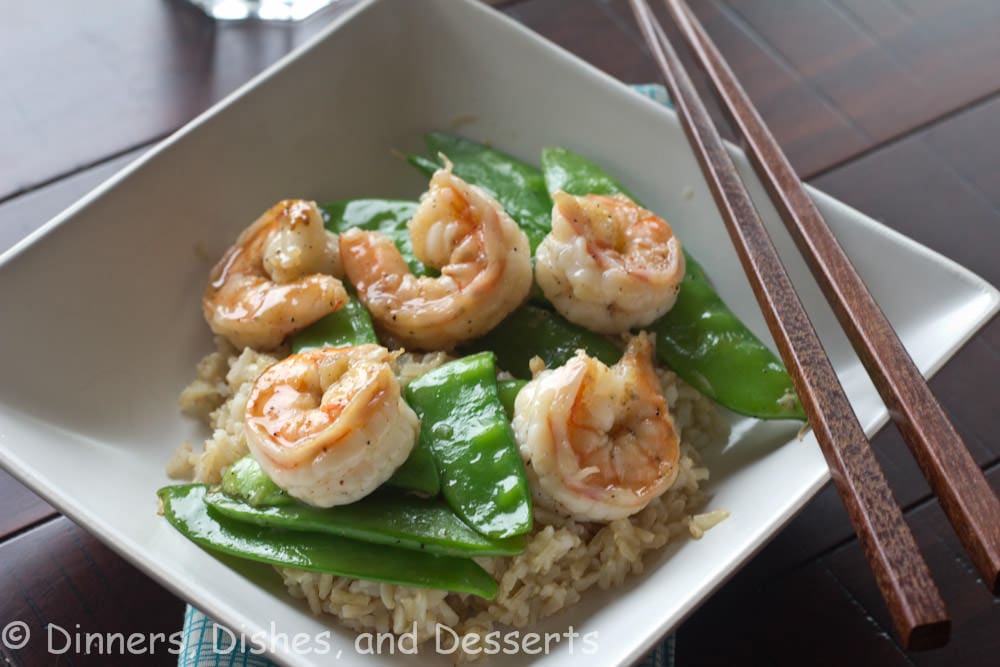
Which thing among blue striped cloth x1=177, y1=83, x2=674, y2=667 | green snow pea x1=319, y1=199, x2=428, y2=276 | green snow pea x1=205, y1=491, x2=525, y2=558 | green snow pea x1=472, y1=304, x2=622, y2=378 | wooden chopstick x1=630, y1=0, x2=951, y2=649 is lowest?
blue striped cloth x1=177, y1=83, x2=674, y2=667

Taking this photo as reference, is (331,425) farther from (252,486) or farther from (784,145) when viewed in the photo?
(784,145)

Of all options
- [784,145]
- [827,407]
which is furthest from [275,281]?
[784,145]

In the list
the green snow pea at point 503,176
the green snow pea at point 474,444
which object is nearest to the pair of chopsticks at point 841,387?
the green snow pea at point 503,176

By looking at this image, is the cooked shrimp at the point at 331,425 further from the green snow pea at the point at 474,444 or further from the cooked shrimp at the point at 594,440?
the cooked shrimp at the point at 594,440

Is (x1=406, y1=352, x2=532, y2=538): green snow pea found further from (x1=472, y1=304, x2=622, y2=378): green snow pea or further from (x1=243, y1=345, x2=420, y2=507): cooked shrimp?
(x1=472, y1=304, x2=622, y2=378): green snow pea

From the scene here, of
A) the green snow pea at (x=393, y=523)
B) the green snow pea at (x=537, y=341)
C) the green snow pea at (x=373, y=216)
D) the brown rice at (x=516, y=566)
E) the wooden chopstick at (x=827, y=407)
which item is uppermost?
the wooden chopstick at (x=827, y=407)

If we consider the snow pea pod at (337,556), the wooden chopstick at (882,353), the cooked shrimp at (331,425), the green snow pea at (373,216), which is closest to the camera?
the wooden chopstick at (882,353)

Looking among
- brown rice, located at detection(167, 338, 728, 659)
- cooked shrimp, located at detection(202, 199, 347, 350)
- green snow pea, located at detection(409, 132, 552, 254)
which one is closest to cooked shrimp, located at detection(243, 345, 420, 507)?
brown rice, located at detection(167, 338, 728, 659)
